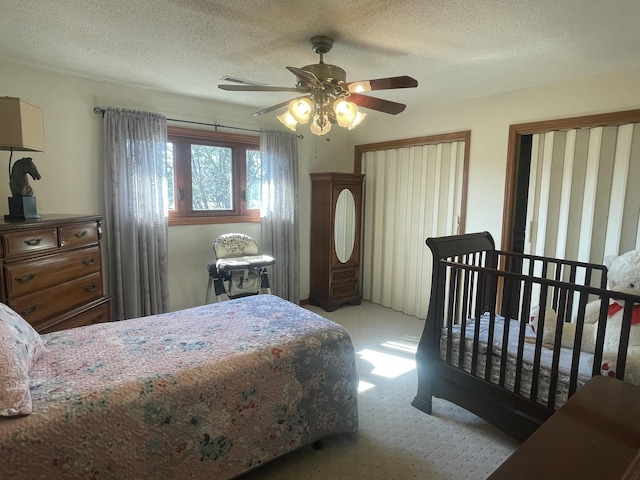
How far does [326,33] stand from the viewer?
79.5 inches

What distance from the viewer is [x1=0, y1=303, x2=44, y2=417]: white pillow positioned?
3.76ft

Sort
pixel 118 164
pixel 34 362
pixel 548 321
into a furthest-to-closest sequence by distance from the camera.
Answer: pixel 118 164 → pixel 548 321 → pixel 34 362

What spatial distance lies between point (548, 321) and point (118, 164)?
3.34 metres

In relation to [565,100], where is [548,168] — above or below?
below

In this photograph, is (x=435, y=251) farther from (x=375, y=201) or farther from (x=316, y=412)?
(x=375, y=201)

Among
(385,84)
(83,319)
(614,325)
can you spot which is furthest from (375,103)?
(83,319)

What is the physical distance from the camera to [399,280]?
4.25 meters

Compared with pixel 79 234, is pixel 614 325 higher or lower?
lower

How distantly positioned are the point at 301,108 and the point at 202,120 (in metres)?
1.93

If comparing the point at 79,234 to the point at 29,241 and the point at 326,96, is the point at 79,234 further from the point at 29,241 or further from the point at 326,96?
the point at 326,96

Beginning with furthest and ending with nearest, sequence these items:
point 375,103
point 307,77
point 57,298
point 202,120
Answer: point 202,120 < point 57,298 < point 375,103 < point 307,77

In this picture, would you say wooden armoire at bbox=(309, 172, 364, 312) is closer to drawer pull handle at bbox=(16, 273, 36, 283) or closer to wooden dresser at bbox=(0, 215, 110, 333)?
wooden dresser at bbox=(0, 215, 110, 333)

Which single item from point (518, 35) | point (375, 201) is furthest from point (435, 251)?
point (375, 201)

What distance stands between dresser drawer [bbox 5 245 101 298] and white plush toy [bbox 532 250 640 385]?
280 cm
